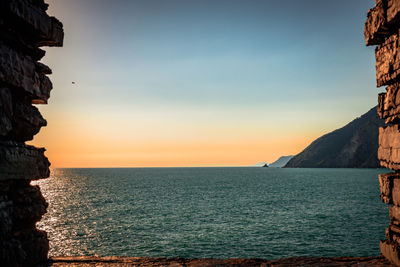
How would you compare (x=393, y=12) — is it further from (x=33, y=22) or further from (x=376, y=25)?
(x=33, y=22)

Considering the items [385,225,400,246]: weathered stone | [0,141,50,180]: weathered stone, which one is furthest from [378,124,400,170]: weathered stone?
[0,141,50,180]: weathered stone

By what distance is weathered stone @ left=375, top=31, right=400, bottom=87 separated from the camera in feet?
15.0

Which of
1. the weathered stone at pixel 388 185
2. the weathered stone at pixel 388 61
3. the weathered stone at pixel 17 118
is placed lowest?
the weathered stone at pixel 388 185

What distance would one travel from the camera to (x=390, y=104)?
195 inches

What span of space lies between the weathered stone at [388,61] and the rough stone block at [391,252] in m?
2.76

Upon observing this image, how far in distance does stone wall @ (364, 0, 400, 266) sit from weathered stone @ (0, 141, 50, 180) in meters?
5.93

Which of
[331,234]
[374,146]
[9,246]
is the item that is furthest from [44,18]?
[374,146]

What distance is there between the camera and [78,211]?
51219 mm

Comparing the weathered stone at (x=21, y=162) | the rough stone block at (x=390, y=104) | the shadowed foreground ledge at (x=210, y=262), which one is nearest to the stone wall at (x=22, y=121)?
the weathered stone at (x=21, y=162)

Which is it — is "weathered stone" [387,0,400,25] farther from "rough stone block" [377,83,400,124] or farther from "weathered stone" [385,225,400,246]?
"weathered stone" [385,225,400,246]

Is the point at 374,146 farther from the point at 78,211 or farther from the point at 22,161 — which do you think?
the point at 22,161

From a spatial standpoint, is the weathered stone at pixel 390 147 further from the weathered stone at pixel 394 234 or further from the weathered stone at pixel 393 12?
the weathered stone at pixel 393 12

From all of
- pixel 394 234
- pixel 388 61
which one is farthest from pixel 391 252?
pixel 388 61

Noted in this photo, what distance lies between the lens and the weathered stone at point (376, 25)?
15.6 feet
